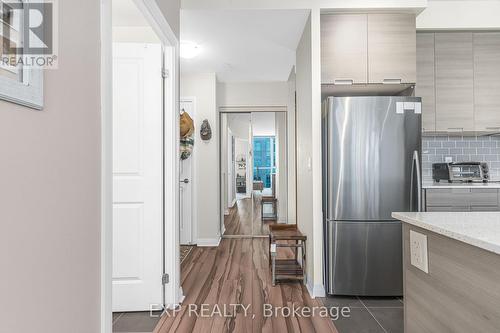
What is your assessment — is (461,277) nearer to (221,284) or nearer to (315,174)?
(315,174)

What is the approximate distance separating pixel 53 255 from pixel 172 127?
4.99 feet

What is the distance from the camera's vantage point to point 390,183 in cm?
243

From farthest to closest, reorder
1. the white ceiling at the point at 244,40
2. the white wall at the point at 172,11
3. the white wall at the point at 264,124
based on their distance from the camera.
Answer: the white wall at the point at 264,124, the white ceiling at the point at 244,40, the white wall at the point at 172,11

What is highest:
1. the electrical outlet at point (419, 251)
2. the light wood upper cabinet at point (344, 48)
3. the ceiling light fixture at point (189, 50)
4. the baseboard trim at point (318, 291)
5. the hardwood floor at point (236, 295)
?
the ceiling light fixture at point (189, 50)

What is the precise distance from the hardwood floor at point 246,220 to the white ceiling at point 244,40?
2.18 meters

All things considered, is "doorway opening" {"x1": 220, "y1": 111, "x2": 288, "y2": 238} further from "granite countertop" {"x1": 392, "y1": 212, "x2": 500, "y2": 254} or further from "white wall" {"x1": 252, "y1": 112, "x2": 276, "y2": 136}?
"granite countertop" {"x1": 392, "y1": 212, "x2": 500, "y2": 254}

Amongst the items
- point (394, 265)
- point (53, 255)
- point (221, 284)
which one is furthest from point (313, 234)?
point (53, 255)

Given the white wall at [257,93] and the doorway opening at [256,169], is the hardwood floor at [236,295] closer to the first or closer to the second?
the doorway opening at [256,169]

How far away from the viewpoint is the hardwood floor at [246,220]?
4.88m

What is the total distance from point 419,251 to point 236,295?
5.72 feet

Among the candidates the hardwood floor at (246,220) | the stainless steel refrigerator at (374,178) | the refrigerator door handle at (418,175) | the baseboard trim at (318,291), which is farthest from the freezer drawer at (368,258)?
the hardwood floor at (246,220)

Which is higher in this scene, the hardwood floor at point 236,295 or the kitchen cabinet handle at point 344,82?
the kitchen cabinet handle at point 344,82

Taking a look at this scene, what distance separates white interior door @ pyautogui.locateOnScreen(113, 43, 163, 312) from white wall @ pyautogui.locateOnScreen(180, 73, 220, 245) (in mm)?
1948

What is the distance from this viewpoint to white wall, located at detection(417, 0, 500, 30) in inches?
113
